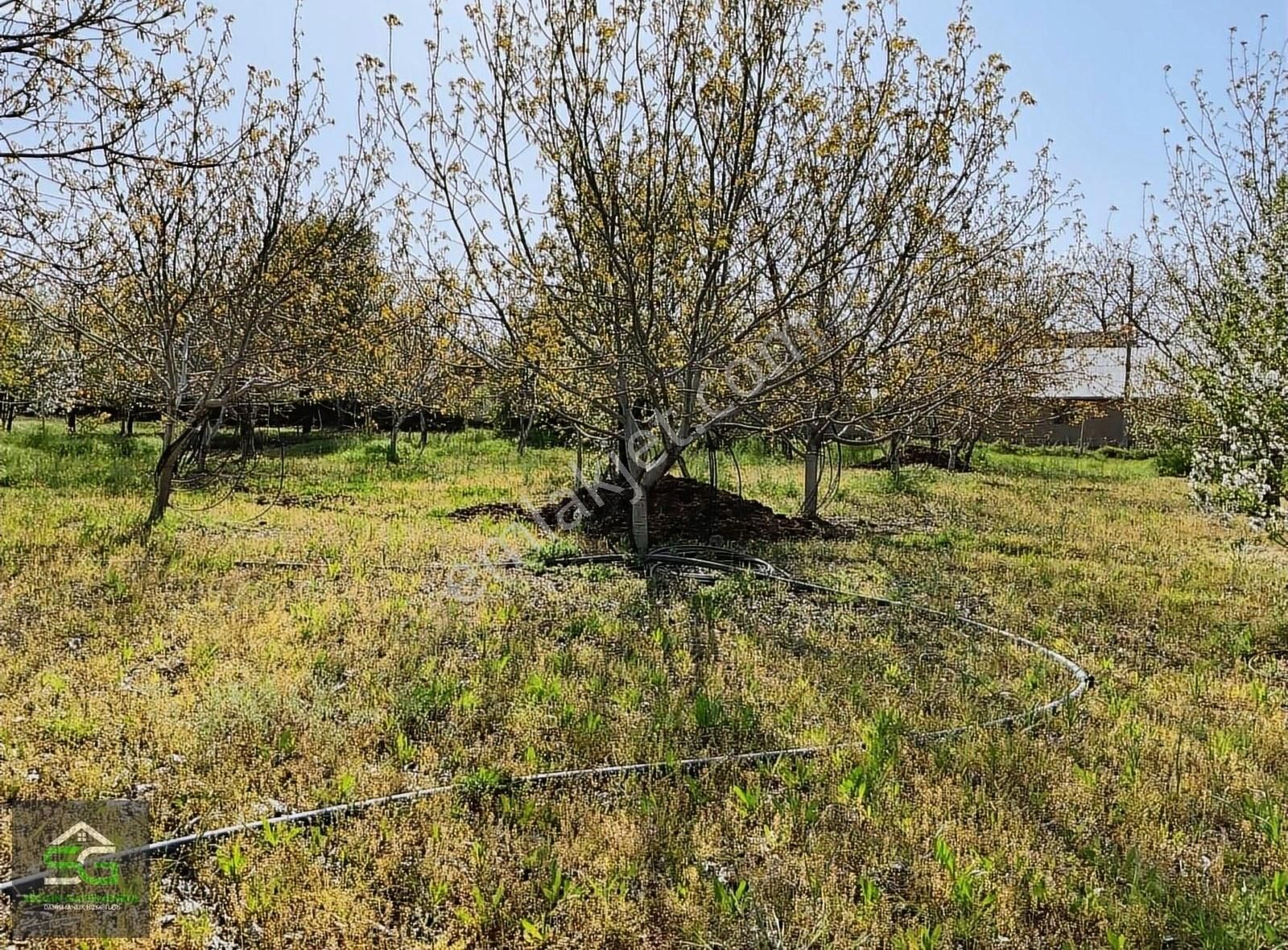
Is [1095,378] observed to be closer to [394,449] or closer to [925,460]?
[925,460]

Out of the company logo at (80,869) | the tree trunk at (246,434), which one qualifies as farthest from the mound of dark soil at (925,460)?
the company logo at (80,869)

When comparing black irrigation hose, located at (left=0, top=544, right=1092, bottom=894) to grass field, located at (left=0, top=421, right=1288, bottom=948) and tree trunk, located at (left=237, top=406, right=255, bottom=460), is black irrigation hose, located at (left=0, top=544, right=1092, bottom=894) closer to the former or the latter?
grass field, located at (left=0, top=421, right=1288, bottom=948)

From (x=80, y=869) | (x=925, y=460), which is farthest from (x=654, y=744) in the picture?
(x=925, y=460)

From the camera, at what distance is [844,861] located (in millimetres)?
2754

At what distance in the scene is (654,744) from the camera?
11.6 feet

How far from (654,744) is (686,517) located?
5225mm

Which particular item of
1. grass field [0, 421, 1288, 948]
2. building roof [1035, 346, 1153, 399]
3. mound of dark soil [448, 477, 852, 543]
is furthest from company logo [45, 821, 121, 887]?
building roof [1035, 346, 1153, 399]

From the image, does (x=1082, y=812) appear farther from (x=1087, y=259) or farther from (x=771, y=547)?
(x=1087, y=259)

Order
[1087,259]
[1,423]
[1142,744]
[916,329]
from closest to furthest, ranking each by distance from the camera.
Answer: [1142,744] < [916,329] < [1087,259] < [1,423]

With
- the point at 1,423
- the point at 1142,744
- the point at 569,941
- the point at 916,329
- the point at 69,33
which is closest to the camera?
the point at 569,941

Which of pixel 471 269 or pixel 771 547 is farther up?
pixel 471 269

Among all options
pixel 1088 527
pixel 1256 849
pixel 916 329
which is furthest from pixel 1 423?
pixel 1256 849

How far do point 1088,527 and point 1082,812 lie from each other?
303 inches

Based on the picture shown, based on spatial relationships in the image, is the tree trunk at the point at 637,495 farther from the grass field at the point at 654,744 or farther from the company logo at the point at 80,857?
the company logo at the point at 80,857
